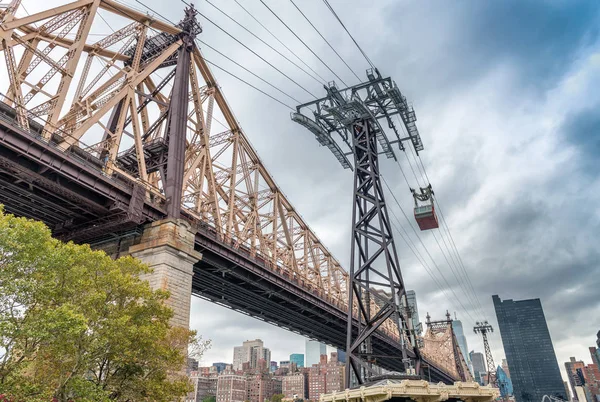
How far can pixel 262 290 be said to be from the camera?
43.7 m

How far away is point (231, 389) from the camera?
170 m

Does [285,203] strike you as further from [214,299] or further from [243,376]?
[243,376]

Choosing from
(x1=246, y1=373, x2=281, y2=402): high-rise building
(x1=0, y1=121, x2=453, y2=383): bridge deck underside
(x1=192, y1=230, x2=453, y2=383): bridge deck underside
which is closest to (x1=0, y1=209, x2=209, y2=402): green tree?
(x1=0, y1=121, x2=453, y2=383): bridge deck underside

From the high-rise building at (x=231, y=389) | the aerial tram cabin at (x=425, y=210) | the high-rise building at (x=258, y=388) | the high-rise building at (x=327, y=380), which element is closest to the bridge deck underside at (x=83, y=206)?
the aerial tram cabin at (x=425, y=210)

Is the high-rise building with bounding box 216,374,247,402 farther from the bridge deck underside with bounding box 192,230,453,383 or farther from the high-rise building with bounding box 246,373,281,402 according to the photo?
the bridge deck underside with bounding box 192,230,453,383

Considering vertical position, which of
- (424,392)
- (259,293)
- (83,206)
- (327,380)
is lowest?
(424,392)

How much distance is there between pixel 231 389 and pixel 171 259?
163 metres

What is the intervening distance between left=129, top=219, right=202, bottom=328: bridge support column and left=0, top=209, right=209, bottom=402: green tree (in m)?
5.03

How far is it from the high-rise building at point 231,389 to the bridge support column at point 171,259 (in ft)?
527

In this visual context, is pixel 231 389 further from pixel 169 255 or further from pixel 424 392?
pixel 424 392

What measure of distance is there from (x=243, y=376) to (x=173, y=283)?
175354 millimetres

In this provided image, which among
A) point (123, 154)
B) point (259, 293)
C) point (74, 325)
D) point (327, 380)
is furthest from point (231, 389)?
point (74, 325)

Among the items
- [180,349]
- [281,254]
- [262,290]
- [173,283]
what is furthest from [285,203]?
[180,349]

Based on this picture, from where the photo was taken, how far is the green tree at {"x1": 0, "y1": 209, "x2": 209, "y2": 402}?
545 inches
